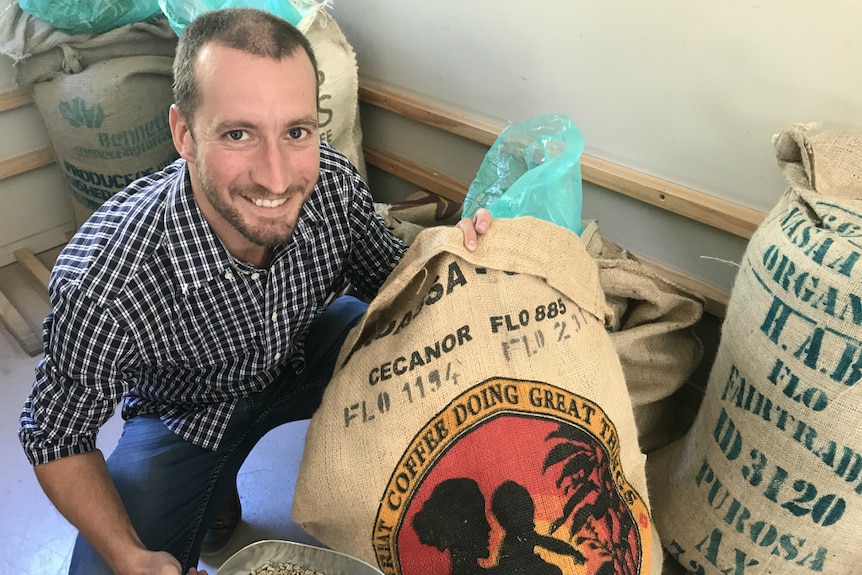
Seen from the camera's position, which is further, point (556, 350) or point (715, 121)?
point (715, 121)

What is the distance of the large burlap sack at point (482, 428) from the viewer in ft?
2.30

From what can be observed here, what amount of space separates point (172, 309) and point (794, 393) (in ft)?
2.65

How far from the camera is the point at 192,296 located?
2.88 feet

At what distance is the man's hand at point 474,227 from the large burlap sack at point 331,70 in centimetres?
→ 72

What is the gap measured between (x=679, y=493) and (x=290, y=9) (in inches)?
46.2

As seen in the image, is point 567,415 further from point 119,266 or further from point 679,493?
point 119,266

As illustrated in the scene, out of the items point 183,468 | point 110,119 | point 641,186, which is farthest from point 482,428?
point 110,119

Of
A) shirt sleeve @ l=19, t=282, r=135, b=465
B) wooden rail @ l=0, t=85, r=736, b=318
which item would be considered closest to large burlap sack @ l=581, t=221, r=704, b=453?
wooden rail @ l=0, t=85, r=736, b=318

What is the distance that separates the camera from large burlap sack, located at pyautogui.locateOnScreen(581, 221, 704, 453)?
103 cm

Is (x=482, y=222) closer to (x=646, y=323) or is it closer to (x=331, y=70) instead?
(x=646, y=323)

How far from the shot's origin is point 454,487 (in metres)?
0.72

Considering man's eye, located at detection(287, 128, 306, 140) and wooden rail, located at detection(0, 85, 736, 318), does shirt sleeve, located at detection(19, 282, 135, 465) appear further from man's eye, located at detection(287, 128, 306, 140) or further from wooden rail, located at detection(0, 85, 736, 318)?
wooden rail, located at detection(0, 85, 736, 318)

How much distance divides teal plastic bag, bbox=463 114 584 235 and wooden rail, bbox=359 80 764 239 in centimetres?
10

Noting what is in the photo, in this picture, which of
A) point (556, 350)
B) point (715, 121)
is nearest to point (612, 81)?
point (715, 121)
